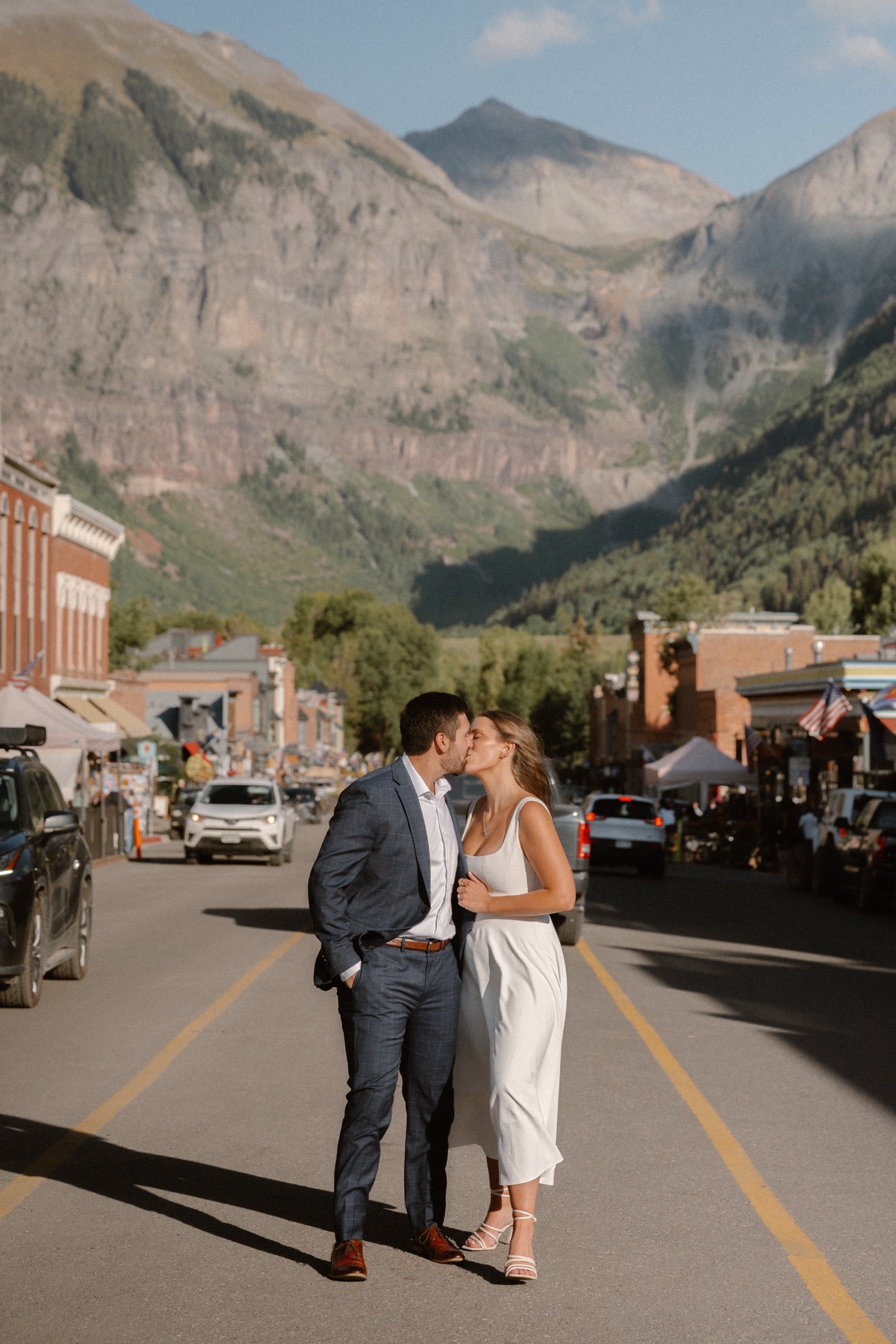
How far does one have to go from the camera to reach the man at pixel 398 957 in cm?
539

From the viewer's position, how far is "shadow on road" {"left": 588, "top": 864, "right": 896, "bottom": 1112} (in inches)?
427

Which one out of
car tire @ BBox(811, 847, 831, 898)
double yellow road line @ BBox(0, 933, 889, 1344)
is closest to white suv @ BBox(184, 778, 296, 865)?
Answer: car tire @ BBox(811, 847, 831, 898)

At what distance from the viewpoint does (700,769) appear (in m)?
43.6

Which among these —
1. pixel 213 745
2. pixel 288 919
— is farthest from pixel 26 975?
pixel 213 745

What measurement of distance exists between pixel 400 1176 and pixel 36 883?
5.08m

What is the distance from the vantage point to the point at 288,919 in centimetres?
1944

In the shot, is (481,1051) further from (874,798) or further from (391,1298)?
(874,798)

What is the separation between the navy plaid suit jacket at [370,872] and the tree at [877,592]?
90.8m

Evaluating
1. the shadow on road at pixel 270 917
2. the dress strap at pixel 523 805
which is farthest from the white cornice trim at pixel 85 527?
the dress strap at pixel 523 805

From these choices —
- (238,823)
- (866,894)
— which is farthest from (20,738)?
(238,823)

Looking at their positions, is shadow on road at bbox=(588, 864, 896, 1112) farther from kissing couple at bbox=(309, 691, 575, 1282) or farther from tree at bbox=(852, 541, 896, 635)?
tree at bbox=(852, 541, 896, 635)

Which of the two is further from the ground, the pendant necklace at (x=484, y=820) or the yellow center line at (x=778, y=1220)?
the pendant necklace at (x=484, y=820)

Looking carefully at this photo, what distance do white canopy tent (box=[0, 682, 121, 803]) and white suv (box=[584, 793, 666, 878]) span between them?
381 inches

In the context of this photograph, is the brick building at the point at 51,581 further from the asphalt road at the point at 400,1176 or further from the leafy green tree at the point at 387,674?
the leafy green tree at the point at 387,674
